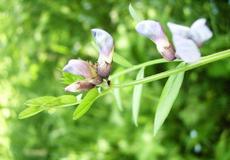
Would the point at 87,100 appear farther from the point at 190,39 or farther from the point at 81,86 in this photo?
the point at 190,39

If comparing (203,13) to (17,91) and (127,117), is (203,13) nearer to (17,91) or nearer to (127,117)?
(127,117)

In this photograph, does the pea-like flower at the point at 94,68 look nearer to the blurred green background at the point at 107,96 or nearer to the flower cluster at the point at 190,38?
the flower cluster at the point at 190,38

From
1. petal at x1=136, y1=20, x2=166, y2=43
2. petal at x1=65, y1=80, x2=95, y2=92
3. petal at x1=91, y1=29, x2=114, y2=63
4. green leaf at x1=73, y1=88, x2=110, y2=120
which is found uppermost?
petal at x1=91, y1=29, x2=114, y2=63

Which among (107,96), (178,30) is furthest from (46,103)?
(107,96)

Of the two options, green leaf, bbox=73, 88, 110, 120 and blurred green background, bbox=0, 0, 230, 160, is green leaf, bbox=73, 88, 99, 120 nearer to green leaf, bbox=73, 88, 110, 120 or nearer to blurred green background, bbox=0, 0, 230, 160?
green leaf, bbox=73, 88, 110, 120

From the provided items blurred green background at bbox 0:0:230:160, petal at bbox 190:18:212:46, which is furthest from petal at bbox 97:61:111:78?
blurred green background at bbox 0:0:230:160

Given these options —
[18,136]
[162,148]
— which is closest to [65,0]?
[18,136]
